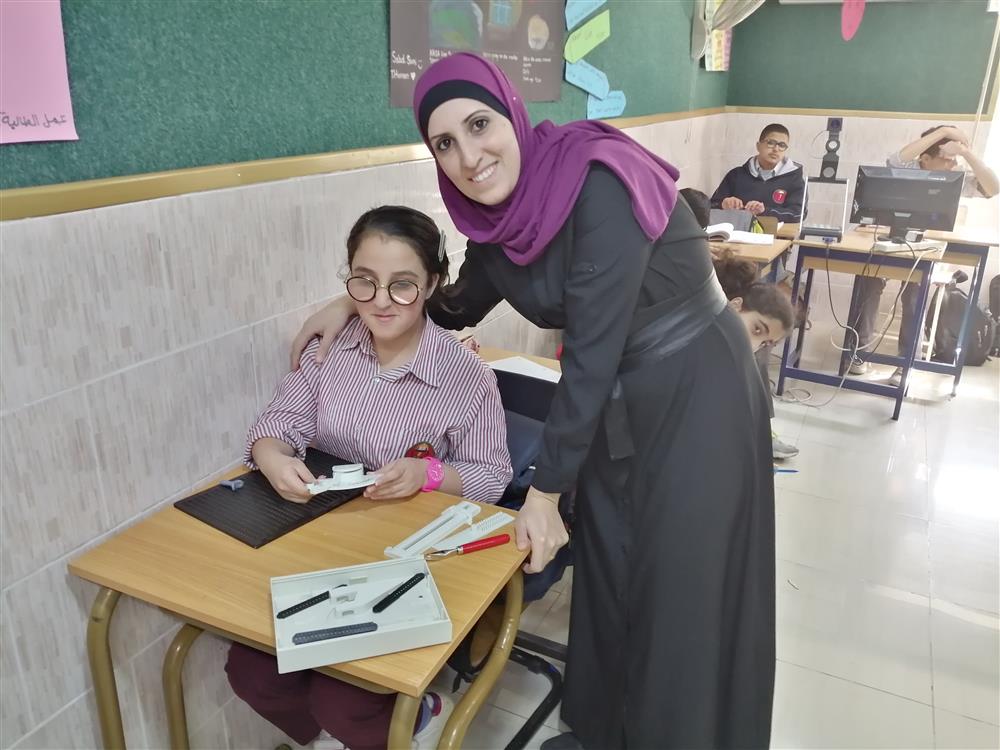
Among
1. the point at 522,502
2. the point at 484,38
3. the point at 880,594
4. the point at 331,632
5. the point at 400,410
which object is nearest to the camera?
the point at 331,632

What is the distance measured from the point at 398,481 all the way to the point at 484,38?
1444 millimetres

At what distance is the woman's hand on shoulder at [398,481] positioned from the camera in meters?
1.32

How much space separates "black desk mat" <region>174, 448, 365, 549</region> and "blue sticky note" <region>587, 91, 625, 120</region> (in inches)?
84.7

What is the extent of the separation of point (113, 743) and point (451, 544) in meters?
0.66

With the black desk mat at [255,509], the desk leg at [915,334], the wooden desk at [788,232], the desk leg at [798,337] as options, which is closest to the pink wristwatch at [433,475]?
the black desk mat at [255,509]

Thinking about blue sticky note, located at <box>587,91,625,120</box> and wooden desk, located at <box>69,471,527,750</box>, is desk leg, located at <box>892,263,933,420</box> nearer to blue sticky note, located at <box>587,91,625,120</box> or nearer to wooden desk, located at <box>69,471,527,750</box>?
blue sticky note, located at <box>587,91,625,120</box>

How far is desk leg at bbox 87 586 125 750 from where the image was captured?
3.86 ft

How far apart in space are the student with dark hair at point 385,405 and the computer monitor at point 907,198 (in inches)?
115

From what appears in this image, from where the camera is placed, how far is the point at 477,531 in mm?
1253

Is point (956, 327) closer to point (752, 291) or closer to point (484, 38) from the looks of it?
point (752, 291)

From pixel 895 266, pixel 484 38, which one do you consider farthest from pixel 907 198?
pixel 484 38

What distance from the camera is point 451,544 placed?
1.21m

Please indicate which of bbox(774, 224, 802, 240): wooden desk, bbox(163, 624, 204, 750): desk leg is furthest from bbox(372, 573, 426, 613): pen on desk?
bbox(774, 224, 802, 240): wooden desk

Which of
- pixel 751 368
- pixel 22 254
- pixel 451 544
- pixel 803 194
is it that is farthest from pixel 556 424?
pixel 803 194
